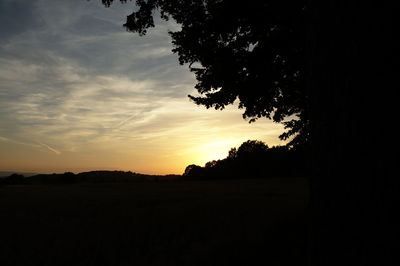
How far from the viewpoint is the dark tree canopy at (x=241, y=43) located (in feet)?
21.9

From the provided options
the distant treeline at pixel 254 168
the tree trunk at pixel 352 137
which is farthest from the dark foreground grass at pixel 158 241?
the distant treeline at pixel 254 168

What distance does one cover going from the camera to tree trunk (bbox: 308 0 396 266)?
1366 mm

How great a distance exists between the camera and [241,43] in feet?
24.9

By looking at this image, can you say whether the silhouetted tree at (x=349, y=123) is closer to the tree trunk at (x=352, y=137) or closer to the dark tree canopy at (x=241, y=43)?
the tree trunk at (x=352, y=137)

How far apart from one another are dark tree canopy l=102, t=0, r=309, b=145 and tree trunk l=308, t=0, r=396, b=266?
17.7ft

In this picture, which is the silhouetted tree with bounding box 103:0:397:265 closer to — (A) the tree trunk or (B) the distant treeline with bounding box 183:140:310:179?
(A) the tree trunk

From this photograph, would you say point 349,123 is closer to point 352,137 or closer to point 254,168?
point 352,137

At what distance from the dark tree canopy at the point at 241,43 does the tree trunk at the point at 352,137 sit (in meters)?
5.39

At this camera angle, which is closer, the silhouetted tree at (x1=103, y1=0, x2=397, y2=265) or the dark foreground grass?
the silhouetted tree at (x1=103, y1=0, x2=397, y2=265)

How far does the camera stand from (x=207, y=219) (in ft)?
29.8

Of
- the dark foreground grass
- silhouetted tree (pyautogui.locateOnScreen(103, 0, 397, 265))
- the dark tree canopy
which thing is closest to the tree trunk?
silhouetted tree (pyautogui.locateOnScreen(103, 0, 397, 265))

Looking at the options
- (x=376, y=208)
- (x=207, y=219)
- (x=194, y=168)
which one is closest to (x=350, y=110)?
(x=376, y=208)

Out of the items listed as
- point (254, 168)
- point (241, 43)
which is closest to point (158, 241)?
point (241, 43)

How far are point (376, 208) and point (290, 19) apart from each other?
6548mm
